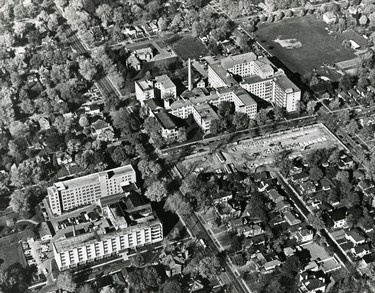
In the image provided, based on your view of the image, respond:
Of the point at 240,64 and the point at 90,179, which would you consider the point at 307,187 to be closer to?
the point at 90,179

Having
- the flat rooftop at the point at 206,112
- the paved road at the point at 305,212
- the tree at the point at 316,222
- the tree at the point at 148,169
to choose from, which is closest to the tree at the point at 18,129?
the tree at the point at 148,169

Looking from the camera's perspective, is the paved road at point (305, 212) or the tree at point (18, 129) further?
the tree at point (18, 129)

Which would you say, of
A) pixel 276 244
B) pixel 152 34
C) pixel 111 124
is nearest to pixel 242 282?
pixel 276 244

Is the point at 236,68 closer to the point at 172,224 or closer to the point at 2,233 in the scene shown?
the point at 172,224

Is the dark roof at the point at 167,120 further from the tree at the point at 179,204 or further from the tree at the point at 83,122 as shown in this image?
the tree at the point at 179,204

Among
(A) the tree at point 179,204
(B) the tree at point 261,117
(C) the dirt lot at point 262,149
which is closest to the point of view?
(A) the tree at point 179,204

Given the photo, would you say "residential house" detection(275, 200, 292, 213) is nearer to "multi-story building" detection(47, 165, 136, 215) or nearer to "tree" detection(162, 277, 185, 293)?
"tree" detection(162, 277, 185, 293)
